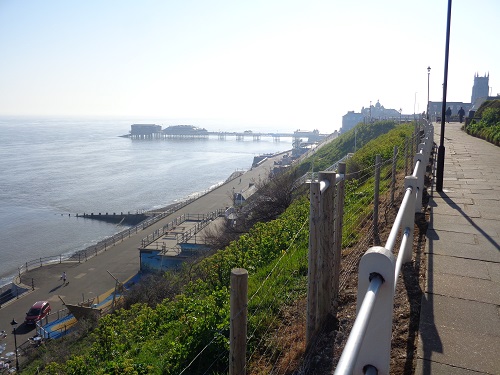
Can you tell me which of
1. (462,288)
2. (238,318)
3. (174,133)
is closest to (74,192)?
(462,288)

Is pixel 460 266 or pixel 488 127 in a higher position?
pixel 488 127

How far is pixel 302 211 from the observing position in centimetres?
1076

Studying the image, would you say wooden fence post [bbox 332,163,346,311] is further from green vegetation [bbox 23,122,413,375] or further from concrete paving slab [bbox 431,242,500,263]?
concrete paving slab [bbox 431,242,500,263]

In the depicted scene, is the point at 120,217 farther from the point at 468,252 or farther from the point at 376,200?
the point at 468,252

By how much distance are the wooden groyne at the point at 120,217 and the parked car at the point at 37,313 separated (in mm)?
22417

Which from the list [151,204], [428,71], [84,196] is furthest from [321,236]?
[84,196]

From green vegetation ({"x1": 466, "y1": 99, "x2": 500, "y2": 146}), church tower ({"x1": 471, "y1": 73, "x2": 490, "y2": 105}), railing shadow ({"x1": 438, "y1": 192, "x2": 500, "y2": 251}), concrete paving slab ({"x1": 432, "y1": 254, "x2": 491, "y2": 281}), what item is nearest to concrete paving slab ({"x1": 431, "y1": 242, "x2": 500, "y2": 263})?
concrete paving slab ({"x1": 432, "y1": 254, "x2": 491, "y2": 281})

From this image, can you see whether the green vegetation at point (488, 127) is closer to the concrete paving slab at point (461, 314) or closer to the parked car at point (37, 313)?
the concrete paving slab at point (461, 314)

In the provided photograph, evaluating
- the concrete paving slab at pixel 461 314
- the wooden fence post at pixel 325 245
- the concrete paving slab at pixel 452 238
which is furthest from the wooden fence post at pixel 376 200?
the wooden fence post at pixel 325 245

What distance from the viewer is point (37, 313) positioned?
2005 centimetres

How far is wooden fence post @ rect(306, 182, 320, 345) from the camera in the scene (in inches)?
132

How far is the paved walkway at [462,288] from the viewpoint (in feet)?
9.58

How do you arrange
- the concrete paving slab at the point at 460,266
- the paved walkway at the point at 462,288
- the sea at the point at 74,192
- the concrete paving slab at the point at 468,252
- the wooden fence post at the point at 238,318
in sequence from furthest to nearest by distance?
1. the sea at the point at 74,192
2. the concrete paving slab at the point at 468,252
3. the concrete paving slab at the point at 460,266
4. the paved walkway at the point at 462,288
5. the wooden fence post at the point at 238,318

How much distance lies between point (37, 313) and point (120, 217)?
80.2 feet
